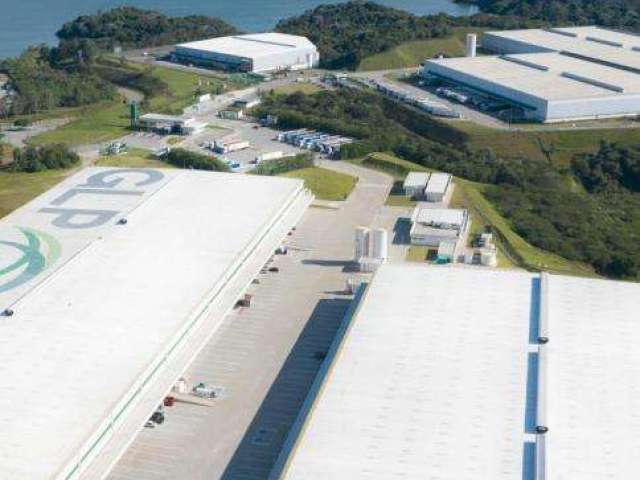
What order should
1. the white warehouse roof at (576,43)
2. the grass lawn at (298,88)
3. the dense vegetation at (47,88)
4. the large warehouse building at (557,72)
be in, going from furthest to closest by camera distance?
the white warehouse roof at (576,43) → the grass lawn at (298,88) → the dense vegetation at (47,88) → the large warehouse building at (557,72)

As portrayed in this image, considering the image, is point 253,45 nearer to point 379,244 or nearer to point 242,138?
point 242,138

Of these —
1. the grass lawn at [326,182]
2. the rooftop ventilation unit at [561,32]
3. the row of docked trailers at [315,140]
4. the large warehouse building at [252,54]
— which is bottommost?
the grass lawn at [326,182]

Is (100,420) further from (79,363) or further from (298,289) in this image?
(298,289)

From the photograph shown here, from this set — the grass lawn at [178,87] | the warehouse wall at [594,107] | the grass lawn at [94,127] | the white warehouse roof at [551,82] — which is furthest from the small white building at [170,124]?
the warehouse wall at [594,107]

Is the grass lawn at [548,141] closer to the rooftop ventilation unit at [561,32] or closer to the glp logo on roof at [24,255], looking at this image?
the rooftop ventilation unit at [561,32]

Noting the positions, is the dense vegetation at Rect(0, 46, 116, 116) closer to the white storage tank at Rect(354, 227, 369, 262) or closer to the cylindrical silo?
the cylindrical silo

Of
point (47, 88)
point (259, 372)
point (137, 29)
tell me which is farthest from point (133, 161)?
point (137, 29)

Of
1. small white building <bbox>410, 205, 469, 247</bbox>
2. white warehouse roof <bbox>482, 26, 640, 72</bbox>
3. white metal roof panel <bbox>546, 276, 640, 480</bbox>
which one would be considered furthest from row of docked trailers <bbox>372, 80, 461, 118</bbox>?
white metal roof panel <bbox>546, 276, 640, 480</bbox>
